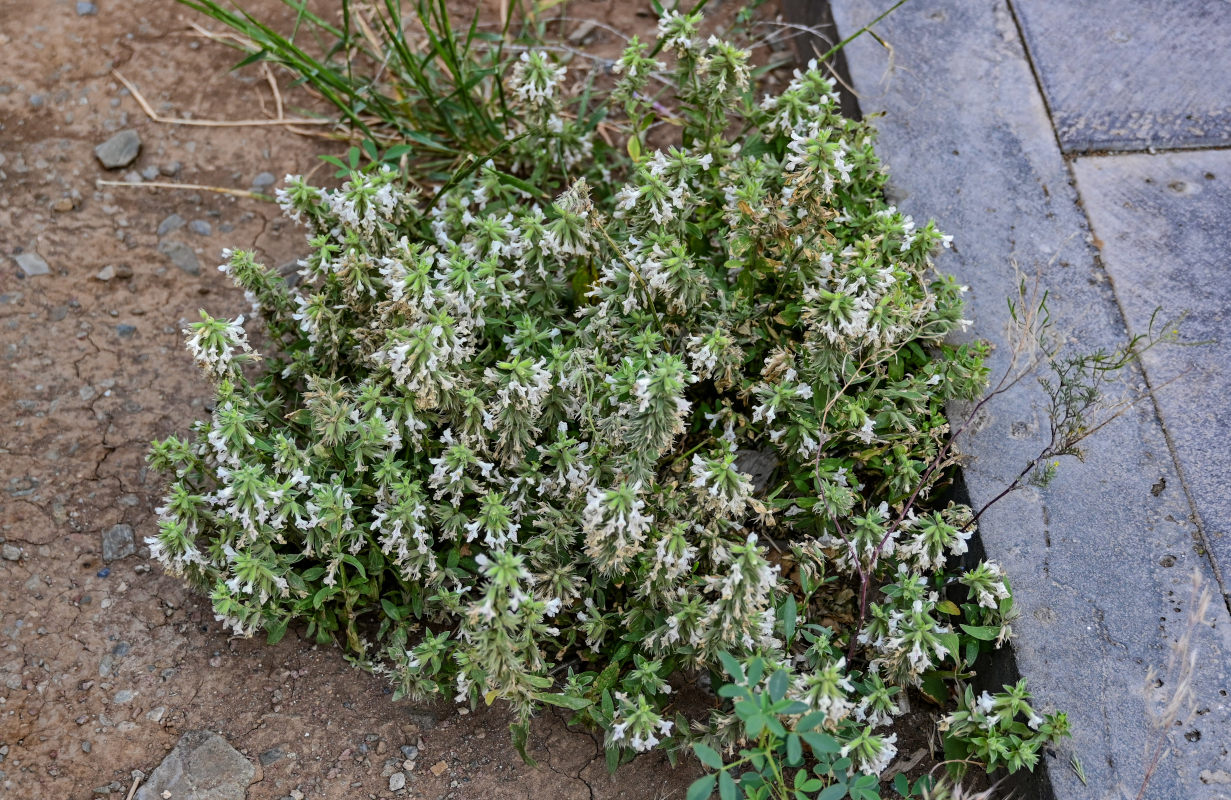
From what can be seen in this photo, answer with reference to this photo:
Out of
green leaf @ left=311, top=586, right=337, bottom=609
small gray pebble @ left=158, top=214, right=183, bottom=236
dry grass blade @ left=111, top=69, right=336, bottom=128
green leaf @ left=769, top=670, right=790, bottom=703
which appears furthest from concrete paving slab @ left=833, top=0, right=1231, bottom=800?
small gray pebble @ left=158, top=214, right=183, bottom=236

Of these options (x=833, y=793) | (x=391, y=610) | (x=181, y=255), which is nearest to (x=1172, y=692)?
(x=833, y=793)

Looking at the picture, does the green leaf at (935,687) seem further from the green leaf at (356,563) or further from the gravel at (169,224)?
the gravel at (169,224)

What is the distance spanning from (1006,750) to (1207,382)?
136 centimetres

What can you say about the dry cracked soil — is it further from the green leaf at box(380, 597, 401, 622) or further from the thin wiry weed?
the thin wiry weed

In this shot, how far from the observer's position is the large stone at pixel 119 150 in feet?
12.9

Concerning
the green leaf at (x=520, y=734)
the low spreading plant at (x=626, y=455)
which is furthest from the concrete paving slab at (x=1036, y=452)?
the green leaf at (x=520, y=734)

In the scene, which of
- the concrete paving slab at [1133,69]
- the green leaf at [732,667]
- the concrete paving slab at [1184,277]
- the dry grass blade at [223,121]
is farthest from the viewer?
the dry grass blade at [223,121]

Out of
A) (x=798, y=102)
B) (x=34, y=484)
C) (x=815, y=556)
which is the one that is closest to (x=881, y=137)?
(x=798, y=102)

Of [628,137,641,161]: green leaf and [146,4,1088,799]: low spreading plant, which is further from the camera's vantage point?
[628,137,641,161]: green leaf

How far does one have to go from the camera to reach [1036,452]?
9.41 feet

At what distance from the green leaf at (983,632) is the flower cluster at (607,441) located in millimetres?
48

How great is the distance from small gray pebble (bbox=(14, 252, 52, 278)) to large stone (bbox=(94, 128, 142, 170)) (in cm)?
50

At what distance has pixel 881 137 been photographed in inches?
141

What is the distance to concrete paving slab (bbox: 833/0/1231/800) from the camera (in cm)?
244
